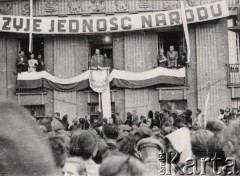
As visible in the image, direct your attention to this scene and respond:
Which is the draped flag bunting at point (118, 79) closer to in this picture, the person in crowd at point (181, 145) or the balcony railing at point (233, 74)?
the balcony railing at point (233, 74)

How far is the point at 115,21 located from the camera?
43.5 ft

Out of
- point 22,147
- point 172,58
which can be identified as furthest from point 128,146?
point 172,58

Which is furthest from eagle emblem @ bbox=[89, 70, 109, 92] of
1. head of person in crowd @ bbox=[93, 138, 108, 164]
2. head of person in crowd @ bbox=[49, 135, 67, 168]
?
head of person in crowd @ bbox=[49, 135, 67, 168]

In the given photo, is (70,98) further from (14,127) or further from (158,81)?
(14,127)

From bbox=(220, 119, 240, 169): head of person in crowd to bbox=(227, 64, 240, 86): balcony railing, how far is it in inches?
428

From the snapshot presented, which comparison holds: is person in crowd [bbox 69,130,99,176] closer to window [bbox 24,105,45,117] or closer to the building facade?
the building facade

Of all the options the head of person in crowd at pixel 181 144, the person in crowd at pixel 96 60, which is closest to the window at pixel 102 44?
the person in crowd at pixel 96 60

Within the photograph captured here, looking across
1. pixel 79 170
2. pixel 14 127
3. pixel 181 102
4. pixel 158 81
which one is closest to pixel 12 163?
pixel 14 127

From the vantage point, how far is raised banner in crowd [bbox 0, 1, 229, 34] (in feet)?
42.8

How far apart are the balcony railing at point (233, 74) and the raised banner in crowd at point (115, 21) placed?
1.52 m

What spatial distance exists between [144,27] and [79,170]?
1036 centimetres

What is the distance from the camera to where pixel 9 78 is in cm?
1428

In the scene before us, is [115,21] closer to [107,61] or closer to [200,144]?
[107,61]

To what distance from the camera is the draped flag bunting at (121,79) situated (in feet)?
43.5
